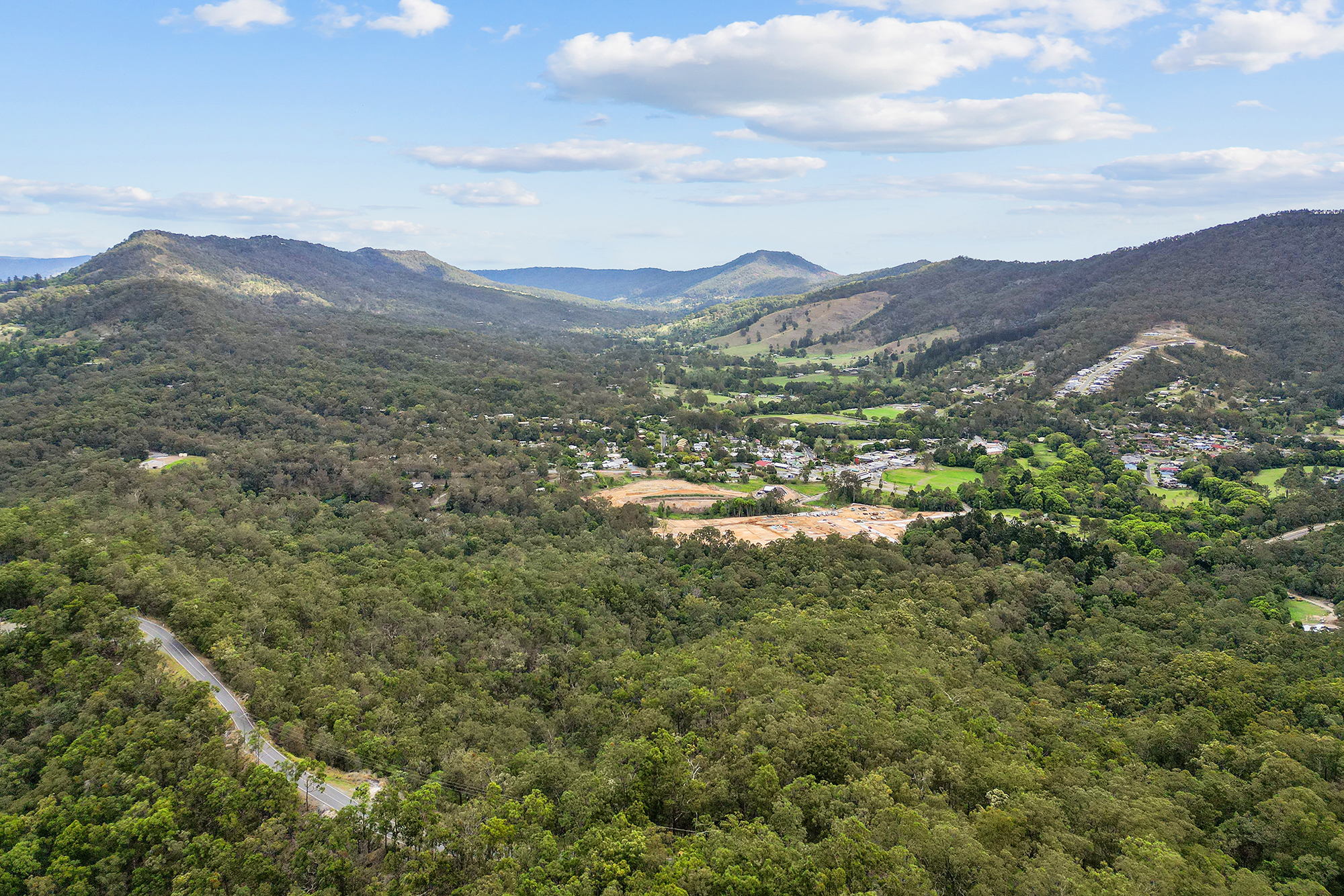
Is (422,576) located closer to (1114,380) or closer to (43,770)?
(43,770)

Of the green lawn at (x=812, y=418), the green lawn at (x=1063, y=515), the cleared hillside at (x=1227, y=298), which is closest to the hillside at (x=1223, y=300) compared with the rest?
the cleared hillside at (x=1227, y=298)

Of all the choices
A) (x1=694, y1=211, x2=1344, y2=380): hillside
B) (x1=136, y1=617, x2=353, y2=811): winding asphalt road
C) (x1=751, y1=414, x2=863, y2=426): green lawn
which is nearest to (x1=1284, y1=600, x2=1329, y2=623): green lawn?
(x1=136, y1=617, x2=353, y2=811): winding asphalt road

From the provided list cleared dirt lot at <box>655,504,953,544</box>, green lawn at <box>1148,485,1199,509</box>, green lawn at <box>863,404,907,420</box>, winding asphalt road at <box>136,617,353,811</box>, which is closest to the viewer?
winding asphalt road at <box>136,617,353,811</box>

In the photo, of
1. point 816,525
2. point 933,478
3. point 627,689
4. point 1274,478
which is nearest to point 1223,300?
point 1274,478

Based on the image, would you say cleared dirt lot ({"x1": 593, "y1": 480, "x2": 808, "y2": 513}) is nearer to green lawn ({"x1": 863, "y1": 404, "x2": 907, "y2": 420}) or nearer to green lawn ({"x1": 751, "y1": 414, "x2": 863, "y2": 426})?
green lawn ({"x1": 751, "y1": 414, "x2": 863, "y2": 426})

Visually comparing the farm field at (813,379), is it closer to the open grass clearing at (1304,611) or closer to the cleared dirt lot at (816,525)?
the cleared dirt lot at (816,525)

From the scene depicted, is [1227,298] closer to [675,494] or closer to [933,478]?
[933,478]

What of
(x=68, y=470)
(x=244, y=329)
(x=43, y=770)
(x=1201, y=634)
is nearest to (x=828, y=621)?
(x=1201, y=634)

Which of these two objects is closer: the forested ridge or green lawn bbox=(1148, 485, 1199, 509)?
the forested ridge
